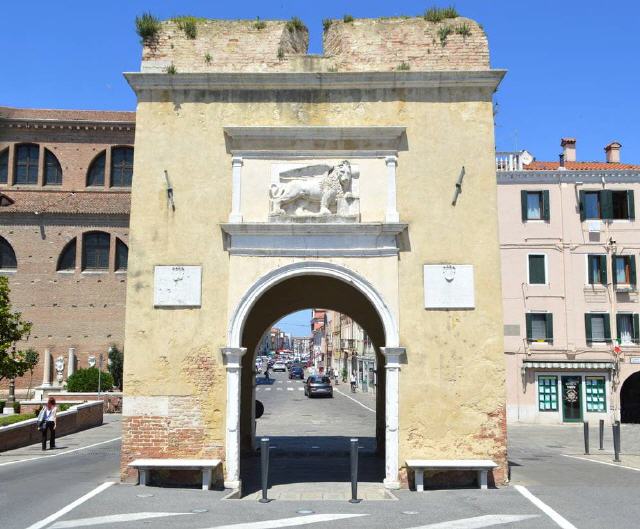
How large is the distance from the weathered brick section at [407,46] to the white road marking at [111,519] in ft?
26.6

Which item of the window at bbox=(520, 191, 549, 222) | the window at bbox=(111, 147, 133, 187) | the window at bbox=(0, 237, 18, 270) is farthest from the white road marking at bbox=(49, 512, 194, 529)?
the window at bbox=(0, 237, 18, 270)

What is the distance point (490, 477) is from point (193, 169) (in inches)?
294

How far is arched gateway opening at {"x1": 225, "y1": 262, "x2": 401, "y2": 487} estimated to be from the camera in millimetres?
11484

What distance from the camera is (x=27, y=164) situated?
40688mm

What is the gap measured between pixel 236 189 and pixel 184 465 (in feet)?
15.7

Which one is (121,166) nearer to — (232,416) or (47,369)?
(47,369)

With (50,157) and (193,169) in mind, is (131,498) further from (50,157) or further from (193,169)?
(50,157)

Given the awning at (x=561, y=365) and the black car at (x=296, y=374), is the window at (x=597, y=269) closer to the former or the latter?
the awning at (x=561, y=365)

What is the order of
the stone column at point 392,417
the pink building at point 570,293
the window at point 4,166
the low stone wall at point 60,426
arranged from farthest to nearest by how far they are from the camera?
the window at point 4,166 < the pink building at point 570,293 < the low stone wall at point 60,426 < the stone column at point 392,417

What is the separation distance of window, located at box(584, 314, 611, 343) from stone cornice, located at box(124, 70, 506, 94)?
20172 millimetres

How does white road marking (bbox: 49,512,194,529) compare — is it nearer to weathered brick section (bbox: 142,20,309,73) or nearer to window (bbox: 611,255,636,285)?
weathered brick section (bbox: 142,20,309,73)

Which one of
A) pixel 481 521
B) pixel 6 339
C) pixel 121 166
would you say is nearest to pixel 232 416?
pixel 481 521

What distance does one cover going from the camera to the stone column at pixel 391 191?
11.8 m

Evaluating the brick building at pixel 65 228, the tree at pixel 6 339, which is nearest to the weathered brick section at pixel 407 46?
the tree at pixel 6 339
